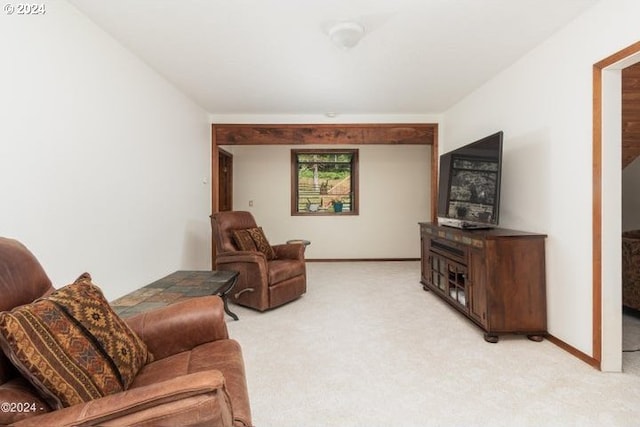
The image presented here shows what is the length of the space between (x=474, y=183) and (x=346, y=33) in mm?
1739

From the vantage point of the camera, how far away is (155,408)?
2.30 feet

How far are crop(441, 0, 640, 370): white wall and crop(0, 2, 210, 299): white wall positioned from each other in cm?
327

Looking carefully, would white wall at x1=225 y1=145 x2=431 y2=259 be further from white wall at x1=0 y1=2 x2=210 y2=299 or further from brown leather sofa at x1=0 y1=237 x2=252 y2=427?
brown leather sofa at x1=0 y1=237 x2=252 y2=427

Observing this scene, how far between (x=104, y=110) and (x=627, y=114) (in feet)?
13.0

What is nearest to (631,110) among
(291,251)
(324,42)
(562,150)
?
(562,150)

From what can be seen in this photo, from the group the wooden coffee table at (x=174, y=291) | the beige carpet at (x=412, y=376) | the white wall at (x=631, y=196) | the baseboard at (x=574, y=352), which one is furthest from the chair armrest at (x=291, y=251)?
the white wall at (x=631, y=196)

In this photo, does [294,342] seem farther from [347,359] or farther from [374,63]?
[374,63]

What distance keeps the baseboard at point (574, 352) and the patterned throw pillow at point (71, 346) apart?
101 inches

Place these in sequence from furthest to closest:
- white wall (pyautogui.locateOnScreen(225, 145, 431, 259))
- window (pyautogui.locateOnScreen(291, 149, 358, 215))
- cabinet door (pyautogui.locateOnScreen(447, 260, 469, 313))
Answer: window (pyautogui.locateOnScreen(291, 149, 358, 215)) < white wall (pyautogui.locateOnScreen(225, 145, 431, 259)) < cabinet door (pyautogui.locateOnScreen(447, 260, 469, 313))

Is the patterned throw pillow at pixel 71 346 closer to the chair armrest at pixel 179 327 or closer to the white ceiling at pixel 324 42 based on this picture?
the chair armrest at pixel 179 327

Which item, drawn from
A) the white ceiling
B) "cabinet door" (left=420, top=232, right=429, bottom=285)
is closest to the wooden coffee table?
the white ceiling

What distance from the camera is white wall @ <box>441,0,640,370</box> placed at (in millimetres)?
1960

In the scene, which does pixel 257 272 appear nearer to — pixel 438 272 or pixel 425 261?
pixel 438 272

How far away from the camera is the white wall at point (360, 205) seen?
5.59m
